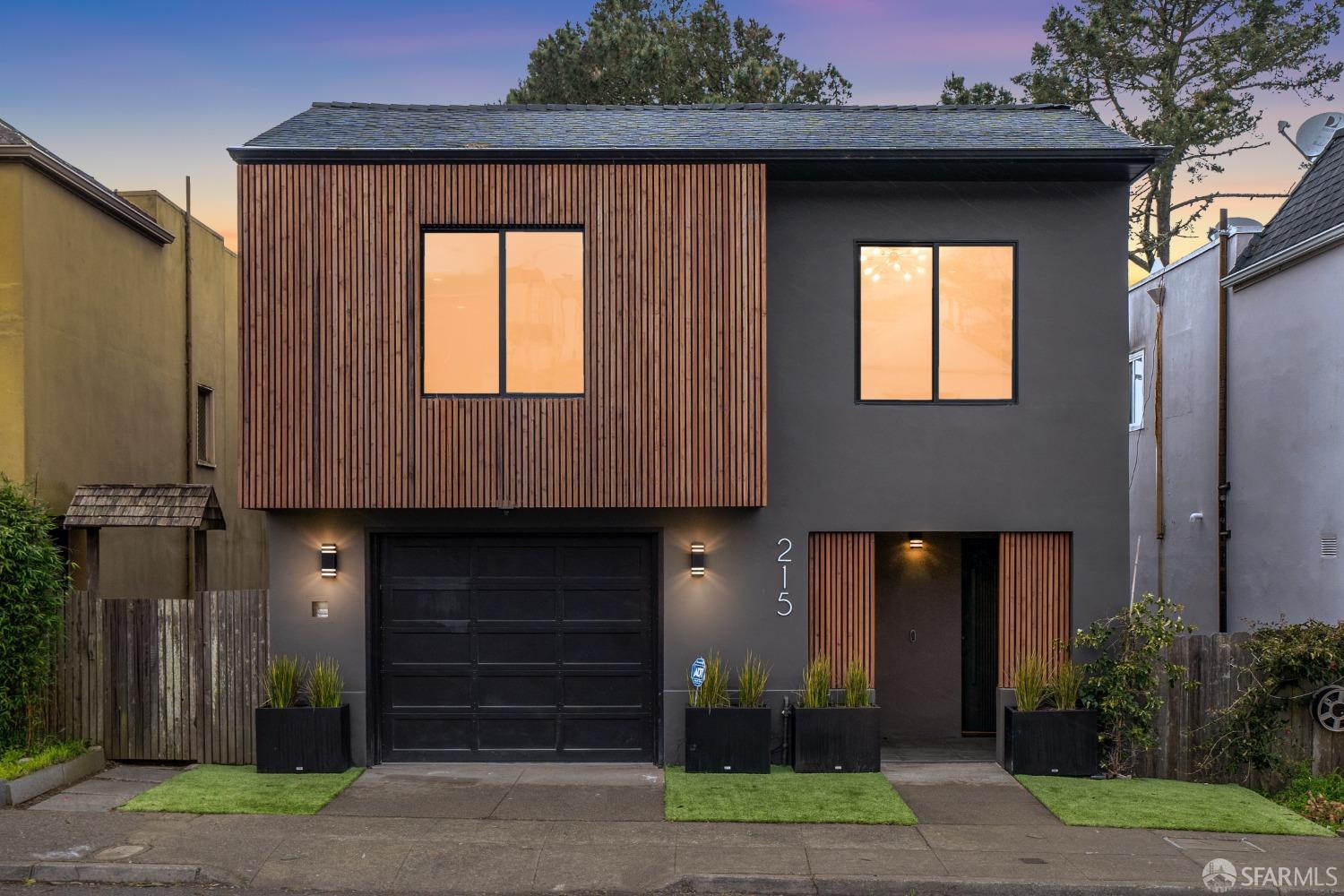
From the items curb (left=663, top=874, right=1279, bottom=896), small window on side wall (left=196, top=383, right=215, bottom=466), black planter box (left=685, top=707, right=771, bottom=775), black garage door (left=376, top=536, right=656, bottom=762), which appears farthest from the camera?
small window on side wall (left=196, top=383, right=215, bottom=466)

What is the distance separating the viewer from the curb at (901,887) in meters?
7.62

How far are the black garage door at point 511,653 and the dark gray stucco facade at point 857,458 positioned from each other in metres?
0.28

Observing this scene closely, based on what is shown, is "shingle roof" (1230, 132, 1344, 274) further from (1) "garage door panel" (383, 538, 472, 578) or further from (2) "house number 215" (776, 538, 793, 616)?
(1) "garage door panel" (383, 538, 472, 578)

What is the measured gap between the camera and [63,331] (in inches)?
486

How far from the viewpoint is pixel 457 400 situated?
420 inches

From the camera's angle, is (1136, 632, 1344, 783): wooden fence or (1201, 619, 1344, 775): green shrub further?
(1136, 632, 1344, 783): wooden fence

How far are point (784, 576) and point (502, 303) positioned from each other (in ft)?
12.7

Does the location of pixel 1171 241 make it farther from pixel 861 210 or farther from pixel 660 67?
pixel 861 210

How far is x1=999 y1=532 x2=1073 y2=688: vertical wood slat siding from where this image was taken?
1132cm

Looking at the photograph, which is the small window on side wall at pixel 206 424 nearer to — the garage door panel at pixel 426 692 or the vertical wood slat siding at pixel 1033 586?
the garage door panel at pixel 426 692

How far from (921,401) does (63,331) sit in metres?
9.30

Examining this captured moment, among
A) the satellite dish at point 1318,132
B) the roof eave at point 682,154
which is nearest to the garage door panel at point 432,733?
the roof eave at point 682,154

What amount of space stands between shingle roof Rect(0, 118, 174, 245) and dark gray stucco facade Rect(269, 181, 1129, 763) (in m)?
4.67

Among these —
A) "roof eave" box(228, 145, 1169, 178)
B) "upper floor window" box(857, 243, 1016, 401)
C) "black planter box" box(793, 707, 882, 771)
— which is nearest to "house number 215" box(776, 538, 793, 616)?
"black planter box" box(793, 707, 882, 771)
